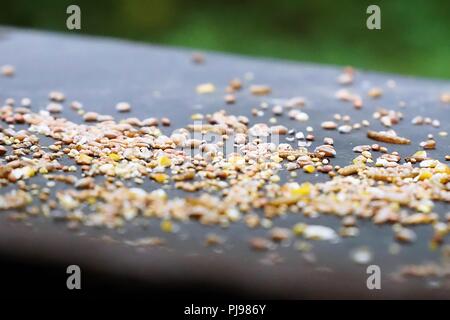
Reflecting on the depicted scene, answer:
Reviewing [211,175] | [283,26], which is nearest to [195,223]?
[211,175]

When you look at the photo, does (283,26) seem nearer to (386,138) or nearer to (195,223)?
(386,138)

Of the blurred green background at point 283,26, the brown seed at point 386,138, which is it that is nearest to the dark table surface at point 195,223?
the brown seed at point 386,138

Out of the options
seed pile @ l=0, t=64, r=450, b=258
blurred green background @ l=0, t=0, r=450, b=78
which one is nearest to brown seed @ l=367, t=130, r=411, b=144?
seed pile @ l=0, t=64, r=450, b=258

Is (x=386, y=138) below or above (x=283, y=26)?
below

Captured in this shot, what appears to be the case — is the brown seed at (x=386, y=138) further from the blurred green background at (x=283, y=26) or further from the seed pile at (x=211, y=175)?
the blurred green background at (x=283, y=26)
